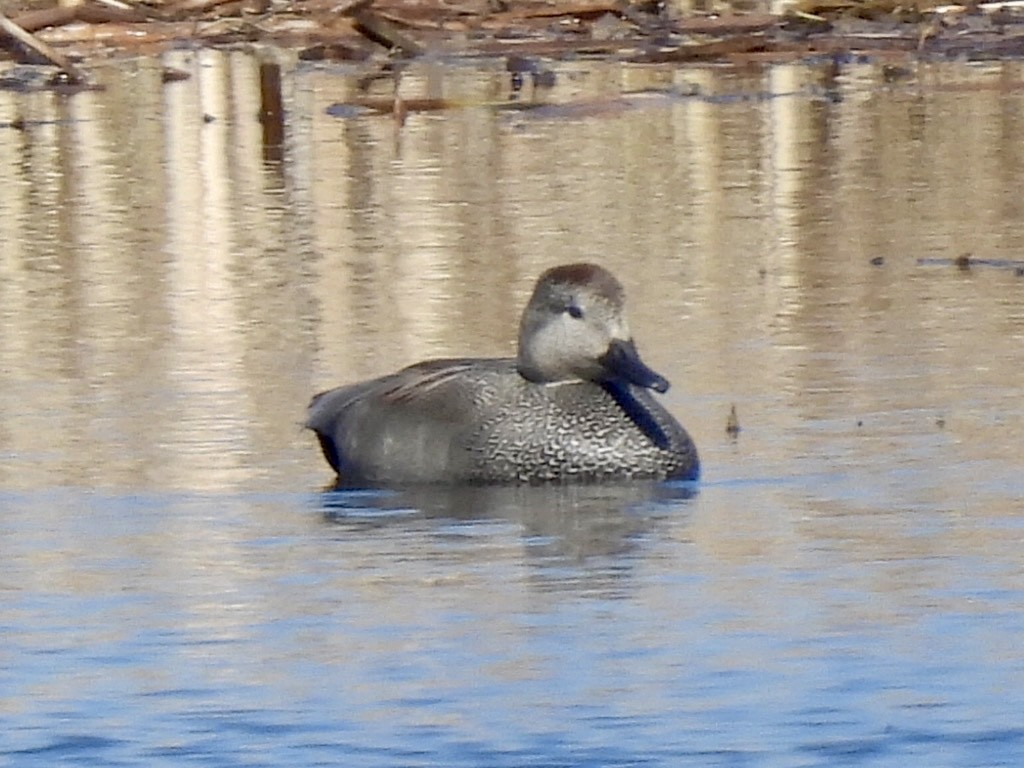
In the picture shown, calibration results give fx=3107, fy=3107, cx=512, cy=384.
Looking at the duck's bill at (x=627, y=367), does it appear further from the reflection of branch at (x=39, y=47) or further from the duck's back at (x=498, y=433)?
the reflection of branch at (x=39, y=47)

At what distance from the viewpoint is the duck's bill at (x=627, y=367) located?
7750 mm

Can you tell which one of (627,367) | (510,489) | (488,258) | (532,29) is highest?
(627,367)

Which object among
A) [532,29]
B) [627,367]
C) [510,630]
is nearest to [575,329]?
[627,367]

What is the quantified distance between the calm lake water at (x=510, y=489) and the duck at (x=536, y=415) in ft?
0.38

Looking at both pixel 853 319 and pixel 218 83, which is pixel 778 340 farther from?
pixel 218 83

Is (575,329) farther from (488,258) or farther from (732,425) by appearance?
(488,258)

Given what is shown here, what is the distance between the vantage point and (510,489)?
777 centimetres

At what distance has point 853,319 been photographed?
1002 cm

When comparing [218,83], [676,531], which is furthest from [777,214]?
[218,83]

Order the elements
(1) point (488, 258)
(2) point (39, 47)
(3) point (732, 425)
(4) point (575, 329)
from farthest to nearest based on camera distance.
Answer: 1. (2) point (39, 47)
2. (1) point (488, 258)
3. (3) point (732, 425)
4. (4) point (575, 329)

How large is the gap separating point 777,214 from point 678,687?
7837mm

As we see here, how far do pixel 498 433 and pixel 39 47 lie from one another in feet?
38.5

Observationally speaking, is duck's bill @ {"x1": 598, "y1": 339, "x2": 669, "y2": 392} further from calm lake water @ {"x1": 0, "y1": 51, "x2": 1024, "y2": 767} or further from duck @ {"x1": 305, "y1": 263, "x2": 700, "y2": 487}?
calm lake water @ {"x1": 0, "y1": 51, "x2": 1024, "y2": 767}

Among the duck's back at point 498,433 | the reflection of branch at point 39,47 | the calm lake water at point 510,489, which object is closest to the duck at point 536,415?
the duck's back at point 498,433
